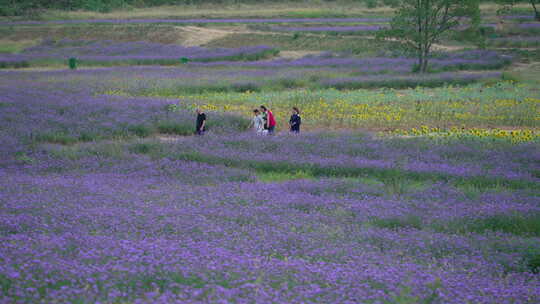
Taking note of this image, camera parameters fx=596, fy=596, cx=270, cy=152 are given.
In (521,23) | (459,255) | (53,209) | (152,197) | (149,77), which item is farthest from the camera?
(521,23)

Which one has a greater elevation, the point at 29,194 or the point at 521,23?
the point at 521,23

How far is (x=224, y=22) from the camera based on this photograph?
59500 millimetres

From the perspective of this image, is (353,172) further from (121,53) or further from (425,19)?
(121,53)

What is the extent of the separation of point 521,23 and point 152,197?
50.4m

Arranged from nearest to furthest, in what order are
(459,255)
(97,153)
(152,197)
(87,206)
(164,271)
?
(164,271) → (459,255) → (87,206) → (152,197) → (97,153)

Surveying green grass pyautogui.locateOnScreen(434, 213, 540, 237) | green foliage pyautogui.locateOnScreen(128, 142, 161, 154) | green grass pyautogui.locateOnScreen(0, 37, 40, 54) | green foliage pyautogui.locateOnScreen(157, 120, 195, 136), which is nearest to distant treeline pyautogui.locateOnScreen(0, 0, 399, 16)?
green grass pyautogui.locateOnScreen(0, 37, 40, 54)

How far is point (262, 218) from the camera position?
25.9 feet

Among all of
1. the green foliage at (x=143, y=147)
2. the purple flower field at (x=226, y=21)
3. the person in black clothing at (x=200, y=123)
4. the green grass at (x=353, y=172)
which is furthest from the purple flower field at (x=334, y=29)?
the green grass at (x=353, y=172)

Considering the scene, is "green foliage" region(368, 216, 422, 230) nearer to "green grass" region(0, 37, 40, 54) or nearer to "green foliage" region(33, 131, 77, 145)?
"green foliage" region(33, 131, 77, 145)

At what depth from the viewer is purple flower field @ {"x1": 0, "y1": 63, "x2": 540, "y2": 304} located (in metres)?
4.92

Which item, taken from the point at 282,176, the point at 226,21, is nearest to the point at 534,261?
the point at 282,176

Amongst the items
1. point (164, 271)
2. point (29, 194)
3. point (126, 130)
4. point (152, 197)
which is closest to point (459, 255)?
point (164, 271)

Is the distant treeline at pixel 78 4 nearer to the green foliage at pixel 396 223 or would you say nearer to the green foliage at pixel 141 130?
the green foliage at pixel 141 130

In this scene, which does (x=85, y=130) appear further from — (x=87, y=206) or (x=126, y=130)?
(x=87, y=206)
